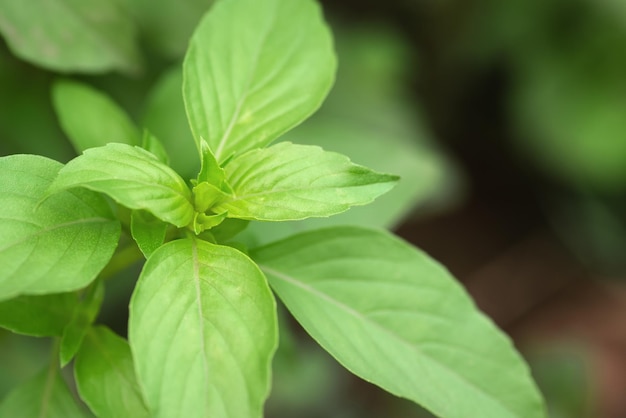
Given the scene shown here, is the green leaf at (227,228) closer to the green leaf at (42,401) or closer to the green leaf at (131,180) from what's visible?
the green leaf at (131,180)

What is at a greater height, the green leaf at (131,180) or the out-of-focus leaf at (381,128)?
the green leaf at (131,180)

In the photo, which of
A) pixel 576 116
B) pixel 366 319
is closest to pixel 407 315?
pixel 366 319

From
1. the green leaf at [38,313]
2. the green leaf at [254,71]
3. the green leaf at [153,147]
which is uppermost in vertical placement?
the green leaf at [254,71]

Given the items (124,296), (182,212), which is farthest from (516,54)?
(182,212)

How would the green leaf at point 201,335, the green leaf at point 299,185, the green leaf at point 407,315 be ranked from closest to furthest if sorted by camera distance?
the green leaf at point 201,335 → the green leaf at point 299,185 → the green leaf at point 407,315

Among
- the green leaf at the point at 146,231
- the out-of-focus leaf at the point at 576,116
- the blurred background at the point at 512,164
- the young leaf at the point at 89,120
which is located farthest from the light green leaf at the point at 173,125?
the out-of-focus leaf at the point at 576,116

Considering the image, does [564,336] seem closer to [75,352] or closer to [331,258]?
[331,258]
